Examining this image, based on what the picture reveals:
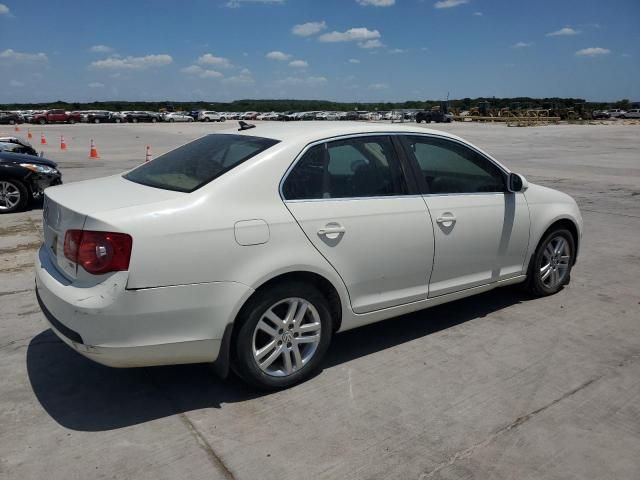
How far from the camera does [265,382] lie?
136 inches

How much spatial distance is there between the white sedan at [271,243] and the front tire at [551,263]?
0.49 m

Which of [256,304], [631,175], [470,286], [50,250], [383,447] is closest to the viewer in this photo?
[383,447]

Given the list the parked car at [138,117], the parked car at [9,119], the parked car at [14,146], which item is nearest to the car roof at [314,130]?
the parked car at [14,146]

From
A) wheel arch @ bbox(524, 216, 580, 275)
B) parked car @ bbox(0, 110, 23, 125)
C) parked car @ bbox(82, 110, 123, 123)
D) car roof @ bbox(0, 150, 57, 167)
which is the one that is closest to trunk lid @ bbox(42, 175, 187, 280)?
wheel arch @ bbox(524, 216, 580, 275)

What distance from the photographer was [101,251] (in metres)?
2.97

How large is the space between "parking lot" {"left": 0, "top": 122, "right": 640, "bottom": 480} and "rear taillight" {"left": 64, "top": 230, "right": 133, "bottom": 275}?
0.91m

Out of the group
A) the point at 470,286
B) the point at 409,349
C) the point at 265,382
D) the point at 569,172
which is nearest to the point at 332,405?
the point at 265,382

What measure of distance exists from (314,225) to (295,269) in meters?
0.31

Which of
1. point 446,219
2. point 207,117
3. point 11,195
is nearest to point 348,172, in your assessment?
point 446,219

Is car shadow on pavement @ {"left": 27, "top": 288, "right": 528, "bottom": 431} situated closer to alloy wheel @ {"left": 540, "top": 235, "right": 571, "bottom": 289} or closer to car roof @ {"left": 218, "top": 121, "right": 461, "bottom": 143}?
alloy wheel @ {"left": 540, "top": 235, "right": 571, "bottom": 289}

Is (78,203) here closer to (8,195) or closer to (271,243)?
(271,243)

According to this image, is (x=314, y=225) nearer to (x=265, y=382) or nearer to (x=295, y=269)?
(x=295, y=269)

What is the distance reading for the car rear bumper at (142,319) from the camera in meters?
2.93

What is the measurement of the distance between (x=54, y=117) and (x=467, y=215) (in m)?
62.3
